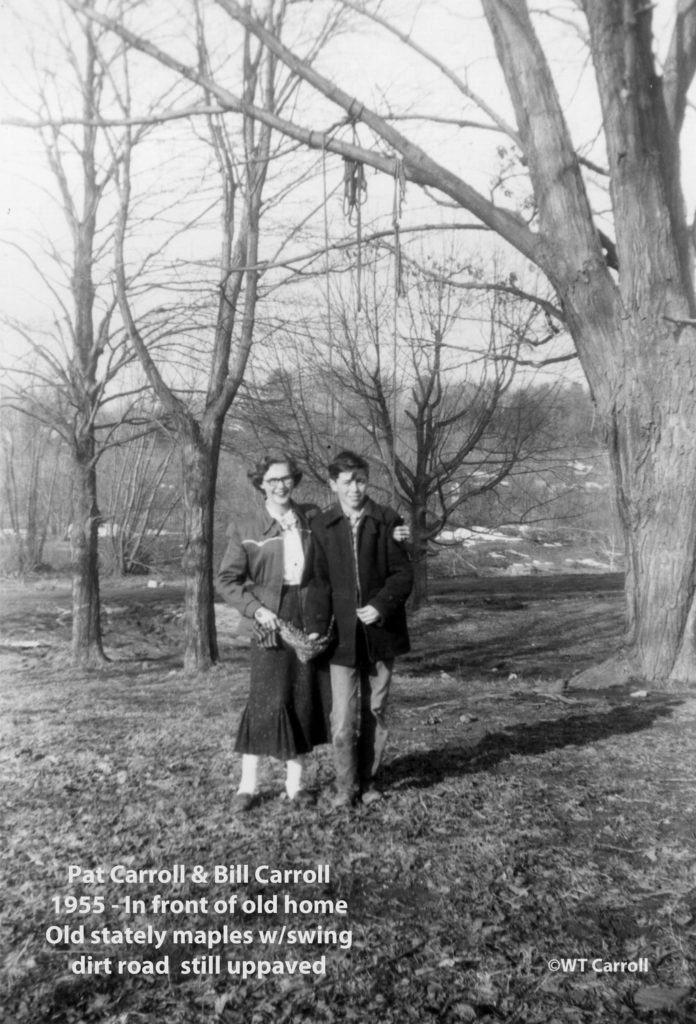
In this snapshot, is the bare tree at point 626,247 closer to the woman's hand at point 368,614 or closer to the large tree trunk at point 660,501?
the large tree trunk at point 660,501

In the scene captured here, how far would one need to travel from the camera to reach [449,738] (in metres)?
5.43

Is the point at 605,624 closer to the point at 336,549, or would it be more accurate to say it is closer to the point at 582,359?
the point at 582,359

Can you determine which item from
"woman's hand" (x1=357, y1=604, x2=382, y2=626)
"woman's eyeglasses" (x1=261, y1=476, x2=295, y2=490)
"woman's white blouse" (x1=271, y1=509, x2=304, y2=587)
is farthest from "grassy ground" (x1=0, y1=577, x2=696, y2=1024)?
"woman's eyeglasses" (x1=261, y1=476, x2=295, y2=490)

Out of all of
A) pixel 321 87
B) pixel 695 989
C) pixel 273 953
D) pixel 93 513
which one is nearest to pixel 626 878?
pixel 695 989

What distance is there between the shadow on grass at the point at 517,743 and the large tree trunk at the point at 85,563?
747cm

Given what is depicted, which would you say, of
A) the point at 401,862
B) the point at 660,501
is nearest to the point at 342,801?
the point at 401,862

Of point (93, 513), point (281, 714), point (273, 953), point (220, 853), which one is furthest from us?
point (93, 513)

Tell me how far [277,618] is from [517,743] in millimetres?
2044

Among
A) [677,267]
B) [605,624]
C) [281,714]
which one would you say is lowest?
[605,624]

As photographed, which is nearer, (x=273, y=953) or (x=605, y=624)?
(x=273, y=953)

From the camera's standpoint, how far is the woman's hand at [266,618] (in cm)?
402

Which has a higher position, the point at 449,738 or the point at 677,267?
the point at 677,267

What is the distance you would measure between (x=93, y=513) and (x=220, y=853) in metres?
8.89

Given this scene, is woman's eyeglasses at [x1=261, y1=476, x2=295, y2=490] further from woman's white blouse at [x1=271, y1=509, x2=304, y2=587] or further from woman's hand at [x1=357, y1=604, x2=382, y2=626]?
woman's hand at [x1=357, y1=604, x2=382, y2=626]
